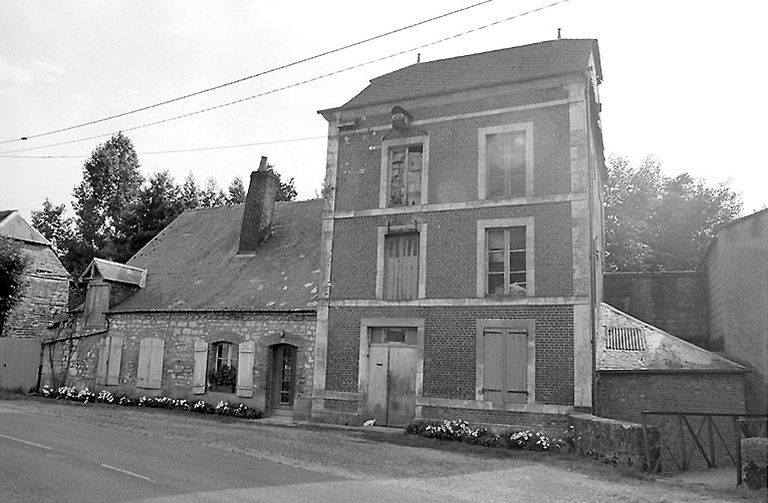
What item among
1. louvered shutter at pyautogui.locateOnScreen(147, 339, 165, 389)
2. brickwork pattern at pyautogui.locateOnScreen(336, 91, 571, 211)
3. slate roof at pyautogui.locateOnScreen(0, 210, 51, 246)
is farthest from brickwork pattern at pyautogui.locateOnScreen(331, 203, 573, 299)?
slate roof at pyautogui.locateOnScreen(0, 210, 51, 246)

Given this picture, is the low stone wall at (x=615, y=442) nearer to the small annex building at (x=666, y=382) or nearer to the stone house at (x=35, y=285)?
the small annex building at (x=666, y=382)

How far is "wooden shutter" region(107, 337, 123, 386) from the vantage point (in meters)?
22.3

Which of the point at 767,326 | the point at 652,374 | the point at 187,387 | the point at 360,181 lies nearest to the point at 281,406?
the point at 187,387

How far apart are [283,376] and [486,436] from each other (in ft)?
24.2

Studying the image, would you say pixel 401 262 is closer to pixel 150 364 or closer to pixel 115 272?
pixel 150 364

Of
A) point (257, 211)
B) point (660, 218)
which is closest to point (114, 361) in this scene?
point (257, 211)

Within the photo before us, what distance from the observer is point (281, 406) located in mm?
19375

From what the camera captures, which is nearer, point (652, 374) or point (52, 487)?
point (52, 487)

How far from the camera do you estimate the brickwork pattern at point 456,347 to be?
14.9m

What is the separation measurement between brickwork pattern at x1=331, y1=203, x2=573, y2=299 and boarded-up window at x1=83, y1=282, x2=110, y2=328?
33.2 feet

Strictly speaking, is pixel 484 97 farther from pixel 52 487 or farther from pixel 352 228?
pixel 52 487

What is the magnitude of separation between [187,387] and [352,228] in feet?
26.0

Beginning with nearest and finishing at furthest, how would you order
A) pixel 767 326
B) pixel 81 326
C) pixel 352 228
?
pixel 767 326 < pixel 352 228 < pixel 81 326

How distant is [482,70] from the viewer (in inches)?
709
